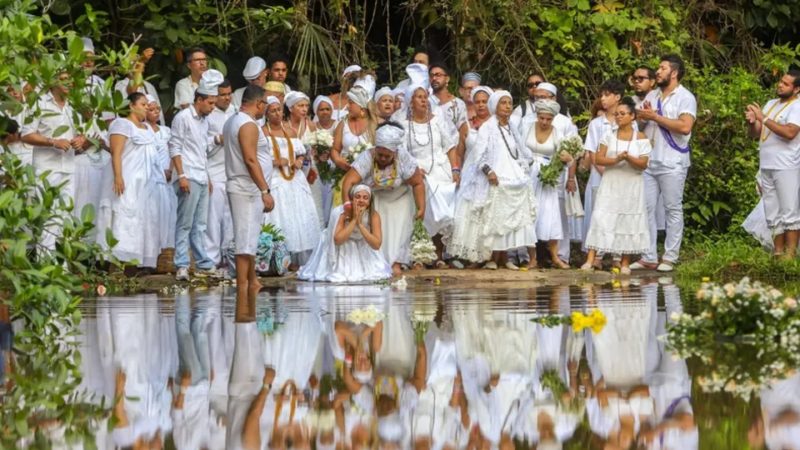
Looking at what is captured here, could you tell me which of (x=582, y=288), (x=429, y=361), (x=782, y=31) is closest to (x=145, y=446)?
(x=429, y=361)

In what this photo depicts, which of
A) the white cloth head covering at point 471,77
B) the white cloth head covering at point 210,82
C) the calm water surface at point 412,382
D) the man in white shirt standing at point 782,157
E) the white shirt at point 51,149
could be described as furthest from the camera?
the white cloth head covering at point 471,77

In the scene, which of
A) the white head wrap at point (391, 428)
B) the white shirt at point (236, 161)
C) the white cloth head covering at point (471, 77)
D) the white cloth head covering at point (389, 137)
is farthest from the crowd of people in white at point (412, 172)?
the white head wrap at point (391, 428)

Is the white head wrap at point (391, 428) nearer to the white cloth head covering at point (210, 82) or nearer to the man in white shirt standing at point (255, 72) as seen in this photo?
the white cloth head covering at point (210, 82)

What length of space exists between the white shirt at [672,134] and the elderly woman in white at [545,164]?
0.99 meters

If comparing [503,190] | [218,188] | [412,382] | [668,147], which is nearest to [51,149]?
[218,188]

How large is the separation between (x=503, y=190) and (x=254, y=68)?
10.8 ft

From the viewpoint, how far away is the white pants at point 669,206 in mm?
21141

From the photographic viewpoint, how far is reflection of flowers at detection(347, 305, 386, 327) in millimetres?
13969

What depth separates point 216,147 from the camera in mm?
20438

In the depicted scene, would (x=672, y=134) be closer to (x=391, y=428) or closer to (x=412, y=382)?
(x=412, y=382)

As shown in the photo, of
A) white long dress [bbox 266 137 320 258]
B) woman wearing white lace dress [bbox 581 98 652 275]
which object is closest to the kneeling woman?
white long dress [bbox 266 137 320 258]

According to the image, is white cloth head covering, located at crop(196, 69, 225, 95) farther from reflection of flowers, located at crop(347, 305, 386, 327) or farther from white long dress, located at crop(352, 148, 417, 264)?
reflection of flowers, located at crop(347, 305, 386, 327)

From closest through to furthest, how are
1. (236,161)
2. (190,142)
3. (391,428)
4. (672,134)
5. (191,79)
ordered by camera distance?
(391,428), (236,161), (190,142), (672,134), (191,79)

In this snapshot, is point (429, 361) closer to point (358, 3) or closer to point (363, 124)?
point (363, 124)
